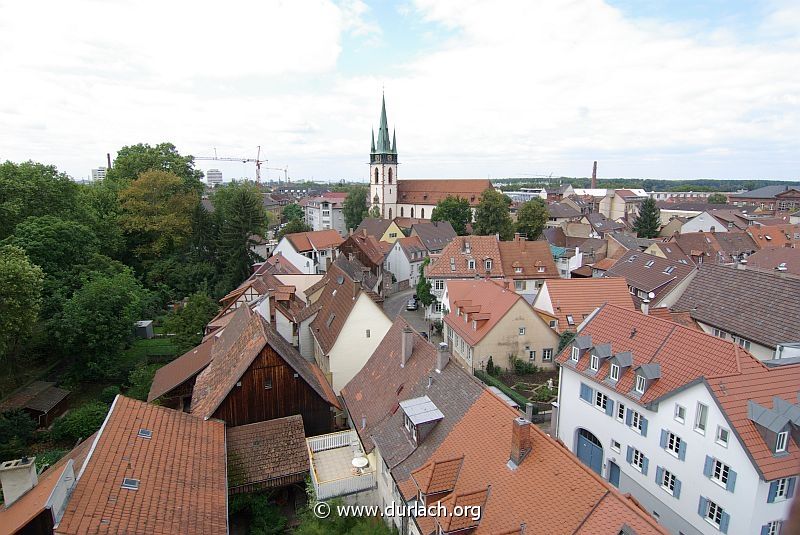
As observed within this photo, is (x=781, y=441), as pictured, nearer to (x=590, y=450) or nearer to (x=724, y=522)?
(x=724, y=522)

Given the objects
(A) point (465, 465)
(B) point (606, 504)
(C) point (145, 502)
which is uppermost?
(B) point (606, 504)

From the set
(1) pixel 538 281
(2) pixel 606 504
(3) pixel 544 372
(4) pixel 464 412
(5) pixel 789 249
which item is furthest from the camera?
(1) pixel 538 281

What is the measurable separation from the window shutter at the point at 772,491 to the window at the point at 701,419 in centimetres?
230

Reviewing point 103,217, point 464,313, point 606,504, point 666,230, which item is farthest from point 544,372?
point 666,230

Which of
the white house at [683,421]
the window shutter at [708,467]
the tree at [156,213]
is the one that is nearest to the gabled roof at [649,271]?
the white house at [683,421]

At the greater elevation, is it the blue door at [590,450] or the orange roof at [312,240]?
the orange roof at [312,240]

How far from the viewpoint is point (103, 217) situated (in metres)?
50.9

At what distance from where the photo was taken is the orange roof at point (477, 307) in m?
32.3

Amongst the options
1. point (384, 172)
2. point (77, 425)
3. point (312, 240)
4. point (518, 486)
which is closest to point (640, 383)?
point (518, 486)

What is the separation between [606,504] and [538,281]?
3946cm

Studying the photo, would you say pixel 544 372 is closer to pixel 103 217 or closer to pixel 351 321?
pixel 351 321

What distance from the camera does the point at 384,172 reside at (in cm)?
10294

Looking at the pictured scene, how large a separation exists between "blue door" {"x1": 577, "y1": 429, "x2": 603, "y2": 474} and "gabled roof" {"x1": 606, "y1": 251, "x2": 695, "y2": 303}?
72.0 ft

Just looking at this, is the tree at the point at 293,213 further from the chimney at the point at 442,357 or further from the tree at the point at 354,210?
the chimney at the point at 442,357
